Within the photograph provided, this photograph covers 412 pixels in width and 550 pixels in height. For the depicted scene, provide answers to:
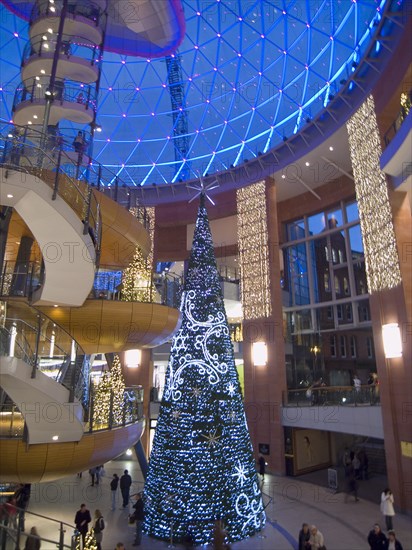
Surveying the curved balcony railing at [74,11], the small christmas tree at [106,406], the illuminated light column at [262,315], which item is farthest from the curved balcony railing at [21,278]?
the illuminated light column at [262,315]

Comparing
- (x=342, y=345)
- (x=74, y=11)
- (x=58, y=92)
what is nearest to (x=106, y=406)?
(x=58, y=92)

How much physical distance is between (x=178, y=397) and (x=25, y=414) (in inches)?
219

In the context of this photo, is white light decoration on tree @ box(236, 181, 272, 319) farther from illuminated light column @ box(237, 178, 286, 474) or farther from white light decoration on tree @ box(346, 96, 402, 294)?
white light decoration on tree @ box(346, 96, 402, 294)

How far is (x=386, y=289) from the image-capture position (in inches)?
724

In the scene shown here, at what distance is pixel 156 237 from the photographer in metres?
34.6

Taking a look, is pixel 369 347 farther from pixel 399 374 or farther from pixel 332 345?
pixel 399 374

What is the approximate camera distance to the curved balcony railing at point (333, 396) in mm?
19328

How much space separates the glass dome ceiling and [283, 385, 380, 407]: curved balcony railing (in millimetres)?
16777

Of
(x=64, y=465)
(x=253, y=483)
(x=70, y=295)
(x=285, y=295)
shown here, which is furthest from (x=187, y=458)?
(x=285, y=295)

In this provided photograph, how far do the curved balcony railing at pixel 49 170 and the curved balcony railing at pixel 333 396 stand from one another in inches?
589

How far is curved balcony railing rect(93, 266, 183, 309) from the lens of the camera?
1515 cm

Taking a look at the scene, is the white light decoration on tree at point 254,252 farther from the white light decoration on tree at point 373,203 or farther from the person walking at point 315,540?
the person walking at point 315,540

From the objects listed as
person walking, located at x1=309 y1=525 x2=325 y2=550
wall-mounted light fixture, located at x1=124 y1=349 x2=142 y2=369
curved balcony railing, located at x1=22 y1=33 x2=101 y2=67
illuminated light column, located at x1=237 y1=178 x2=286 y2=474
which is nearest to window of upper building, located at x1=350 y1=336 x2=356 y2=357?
illuminated light column, located at x1=237 y1=178 x2=286 y2=474

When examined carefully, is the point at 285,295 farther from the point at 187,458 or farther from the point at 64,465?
the point at 64,465
